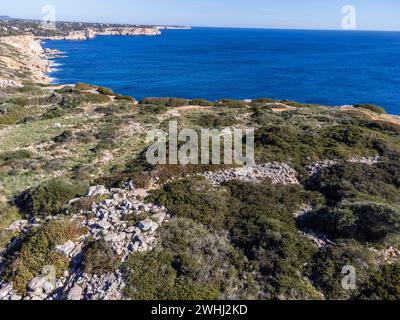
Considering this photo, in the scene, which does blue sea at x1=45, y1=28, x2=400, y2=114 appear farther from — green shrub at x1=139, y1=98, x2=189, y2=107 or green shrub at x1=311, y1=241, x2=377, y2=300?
green shrub at x1=311, y1=241, x2=377, y2=300

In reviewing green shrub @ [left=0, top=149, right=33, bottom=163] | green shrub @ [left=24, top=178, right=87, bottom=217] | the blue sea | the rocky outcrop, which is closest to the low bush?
green shrub @ [left=0, top=149, right=33, bottom=163]

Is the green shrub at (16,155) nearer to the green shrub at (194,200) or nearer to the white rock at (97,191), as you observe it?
the white rock at (97,191)

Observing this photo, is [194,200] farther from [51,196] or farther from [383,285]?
[383,285]

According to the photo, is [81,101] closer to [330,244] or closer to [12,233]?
[12,233]

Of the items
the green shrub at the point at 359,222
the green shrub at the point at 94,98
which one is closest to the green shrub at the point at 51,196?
the green shrub at the point at 359,222
